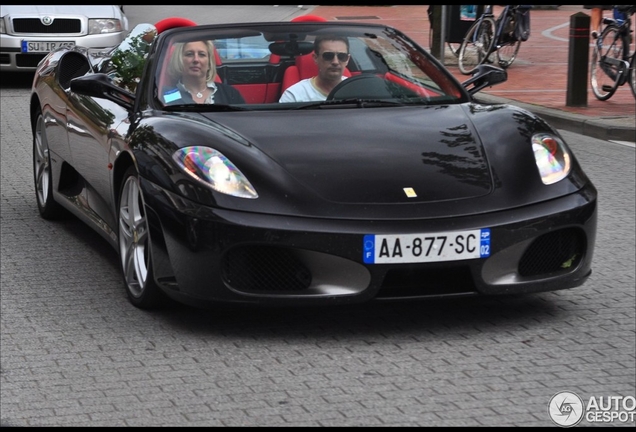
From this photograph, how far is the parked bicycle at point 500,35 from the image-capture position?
1719cm

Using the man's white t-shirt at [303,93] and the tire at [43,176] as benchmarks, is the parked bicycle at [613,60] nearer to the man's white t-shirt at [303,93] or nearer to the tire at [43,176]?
the tire at [43,176]

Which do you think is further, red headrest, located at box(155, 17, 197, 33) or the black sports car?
red headrest, located at box(155, 17, 197, 33)

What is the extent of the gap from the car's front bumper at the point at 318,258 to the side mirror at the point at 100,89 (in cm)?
105

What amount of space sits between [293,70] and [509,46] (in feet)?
37.7

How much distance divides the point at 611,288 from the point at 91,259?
8.92 feet

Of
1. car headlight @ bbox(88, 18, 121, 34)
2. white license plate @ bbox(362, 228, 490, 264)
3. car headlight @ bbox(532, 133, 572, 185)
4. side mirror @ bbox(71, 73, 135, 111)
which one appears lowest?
car headlight @ bbox(88, 18, 121, 34)

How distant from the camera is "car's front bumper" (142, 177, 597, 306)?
497cm

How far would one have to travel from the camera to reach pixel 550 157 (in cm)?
553

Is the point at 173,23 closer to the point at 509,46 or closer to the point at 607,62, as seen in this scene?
the point at 607,62

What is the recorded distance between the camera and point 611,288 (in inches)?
235

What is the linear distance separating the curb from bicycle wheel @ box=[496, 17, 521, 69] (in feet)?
14.4

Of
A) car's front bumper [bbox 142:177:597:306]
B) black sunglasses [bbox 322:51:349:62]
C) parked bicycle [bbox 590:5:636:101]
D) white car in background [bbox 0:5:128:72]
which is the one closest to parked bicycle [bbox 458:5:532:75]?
parked bicycle [bbox 590:5:636:101]

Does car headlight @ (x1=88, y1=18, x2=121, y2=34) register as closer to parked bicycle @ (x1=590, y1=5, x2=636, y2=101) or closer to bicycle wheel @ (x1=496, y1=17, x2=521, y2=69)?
bicycle wheel @ (x1=496, y1=17, x2=521, y2=69)

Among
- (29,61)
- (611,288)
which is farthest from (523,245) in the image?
(29,61)
